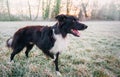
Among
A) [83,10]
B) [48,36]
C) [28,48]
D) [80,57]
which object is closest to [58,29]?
[48,36]

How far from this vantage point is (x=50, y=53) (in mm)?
2295

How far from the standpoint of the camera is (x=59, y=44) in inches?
88.8

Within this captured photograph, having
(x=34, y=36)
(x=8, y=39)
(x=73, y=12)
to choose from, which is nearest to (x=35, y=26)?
(x=34, y=36)

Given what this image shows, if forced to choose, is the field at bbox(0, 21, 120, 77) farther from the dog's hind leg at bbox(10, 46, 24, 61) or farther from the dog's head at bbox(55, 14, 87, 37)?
the dog's head at bbox(55, 14, 87, 37)

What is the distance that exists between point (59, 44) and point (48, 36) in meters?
0.11

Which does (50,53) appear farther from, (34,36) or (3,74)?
(3,74)

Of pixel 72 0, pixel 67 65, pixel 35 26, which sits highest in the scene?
pixel 72 0

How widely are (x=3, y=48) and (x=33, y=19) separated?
1.22 feet

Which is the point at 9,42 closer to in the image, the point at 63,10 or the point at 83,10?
the point at 63,10

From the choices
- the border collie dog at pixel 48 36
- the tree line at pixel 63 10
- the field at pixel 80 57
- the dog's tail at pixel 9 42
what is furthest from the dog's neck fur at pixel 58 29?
the dog's tail at pixel 9 42

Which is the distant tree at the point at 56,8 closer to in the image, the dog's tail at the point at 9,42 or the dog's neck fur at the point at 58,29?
the dog's neck fur at the point at 58,29

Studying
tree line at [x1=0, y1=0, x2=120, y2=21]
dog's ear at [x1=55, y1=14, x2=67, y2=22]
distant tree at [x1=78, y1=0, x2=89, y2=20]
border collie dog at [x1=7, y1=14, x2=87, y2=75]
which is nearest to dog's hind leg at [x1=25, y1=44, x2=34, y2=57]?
border collie dog at [x1=7, y1=14, x2=87, y2=75]

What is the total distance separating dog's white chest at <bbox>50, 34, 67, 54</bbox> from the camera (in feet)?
7.34

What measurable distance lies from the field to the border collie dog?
2.7 inches
